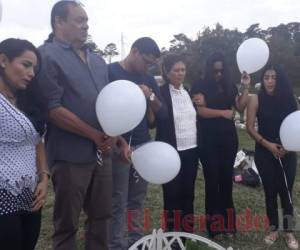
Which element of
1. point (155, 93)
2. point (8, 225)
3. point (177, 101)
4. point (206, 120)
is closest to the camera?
point (8, 225)

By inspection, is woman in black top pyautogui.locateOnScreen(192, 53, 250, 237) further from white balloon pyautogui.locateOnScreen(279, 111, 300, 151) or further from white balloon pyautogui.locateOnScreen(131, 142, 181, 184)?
white balloon pyautogui.locateOnScreen(131, 142, 181, 184)

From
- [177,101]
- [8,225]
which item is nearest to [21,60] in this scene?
[8,225]

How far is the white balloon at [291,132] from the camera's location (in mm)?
2852

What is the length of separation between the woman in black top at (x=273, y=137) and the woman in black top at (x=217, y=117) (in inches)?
5.9

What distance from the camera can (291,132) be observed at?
2873mm

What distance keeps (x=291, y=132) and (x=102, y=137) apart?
57.4 inches

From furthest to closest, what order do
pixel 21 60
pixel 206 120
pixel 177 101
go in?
1. pixel 206 120
2. pixel 177 101
3. pixel 21 60

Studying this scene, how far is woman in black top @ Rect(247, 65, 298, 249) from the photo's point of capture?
320cm

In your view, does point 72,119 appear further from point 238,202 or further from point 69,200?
point 238,202

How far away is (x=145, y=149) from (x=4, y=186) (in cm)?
102

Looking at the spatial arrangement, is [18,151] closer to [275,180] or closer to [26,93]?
[26,93]

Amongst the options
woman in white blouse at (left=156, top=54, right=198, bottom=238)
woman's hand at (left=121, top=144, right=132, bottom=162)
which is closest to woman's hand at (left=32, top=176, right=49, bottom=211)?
woman's hand at (left=121, top=144, right=132, bottom=162)

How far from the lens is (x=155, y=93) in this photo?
2.85 meters

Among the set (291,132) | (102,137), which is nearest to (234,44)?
(291,132)
